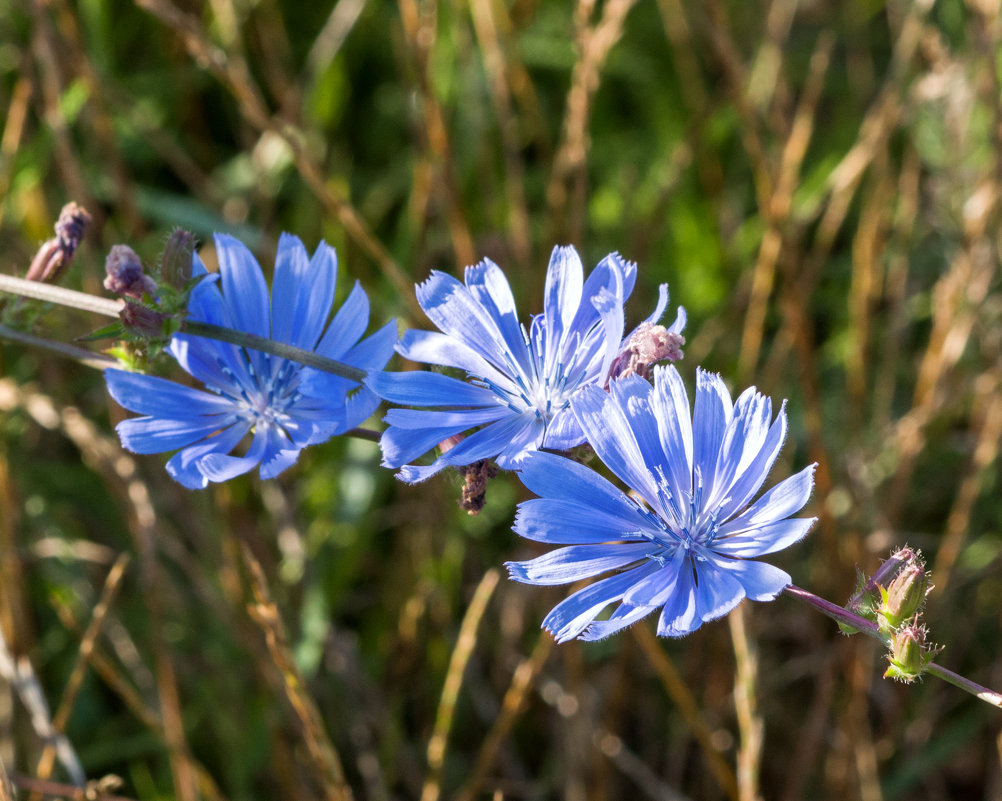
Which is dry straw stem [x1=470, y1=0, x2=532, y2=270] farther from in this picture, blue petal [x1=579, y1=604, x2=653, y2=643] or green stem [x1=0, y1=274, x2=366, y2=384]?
blue petal [x1=579, y1=604, x2=653, y2=643]

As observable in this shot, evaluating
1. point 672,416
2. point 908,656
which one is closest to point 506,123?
point 672,416

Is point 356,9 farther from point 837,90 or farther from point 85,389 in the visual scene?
point 837,90

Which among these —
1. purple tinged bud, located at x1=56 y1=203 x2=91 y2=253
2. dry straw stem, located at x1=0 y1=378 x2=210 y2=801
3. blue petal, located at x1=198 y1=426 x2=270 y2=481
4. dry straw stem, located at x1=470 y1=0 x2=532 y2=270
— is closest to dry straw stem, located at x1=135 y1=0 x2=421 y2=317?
dry straw stem, located at x1=470 y1=0 x2=532 y2=270

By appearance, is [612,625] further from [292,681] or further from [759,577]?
[292,681]

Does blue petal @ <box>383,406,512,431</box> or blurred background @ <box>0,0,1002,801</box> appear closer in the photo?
blue petal @ <box>383,406,512,431</box>

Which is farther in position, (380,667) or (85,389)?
(85,389)

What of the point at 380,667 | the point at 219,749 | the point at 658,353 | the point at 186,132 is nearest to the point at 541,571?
the point at 658,353
